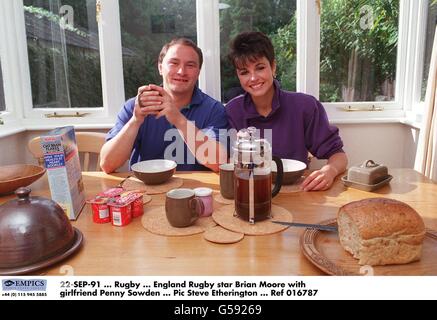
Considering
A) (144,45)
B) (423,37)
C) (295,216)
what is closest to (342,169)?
(295,216)

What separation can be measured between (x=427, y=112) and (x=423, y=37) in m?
0.64

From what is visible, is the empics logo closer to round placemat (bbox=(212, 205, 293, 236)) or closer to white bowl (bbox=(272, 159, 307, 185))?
round placemat (bbox=(212, 205, 293, 236))

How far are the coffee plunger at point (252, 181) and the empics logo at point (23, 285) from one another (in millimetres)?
444

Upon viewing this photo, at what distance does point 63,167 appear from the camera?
2.89ft

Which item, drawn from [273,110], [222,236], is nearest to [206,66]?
[273,110]

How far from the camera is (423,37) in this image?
7.10ft

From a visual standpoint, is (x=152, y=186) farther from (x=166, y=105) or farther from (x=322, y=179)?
(x=322, y=179)

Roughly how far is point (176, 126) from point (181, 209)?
57 centimetres

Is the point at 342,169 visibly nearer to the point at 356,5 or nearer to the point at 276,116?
the point at 276,116

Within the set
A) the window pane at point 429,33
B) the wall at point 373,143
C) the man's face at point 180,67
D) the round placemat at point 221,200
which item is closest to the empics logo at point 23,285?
the round placemat at point 221,200

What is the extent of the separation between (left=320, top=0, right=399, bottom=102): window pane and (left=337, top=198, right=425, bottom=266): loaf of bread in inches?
68.5

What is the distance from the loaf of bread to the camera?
2.19ft

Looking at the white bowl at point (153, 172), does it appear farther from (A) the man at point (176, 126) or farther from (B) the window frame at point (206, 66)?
(B) the window frame at point (206, 66)

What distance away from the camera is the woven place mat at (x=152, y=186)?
45.3 inches
